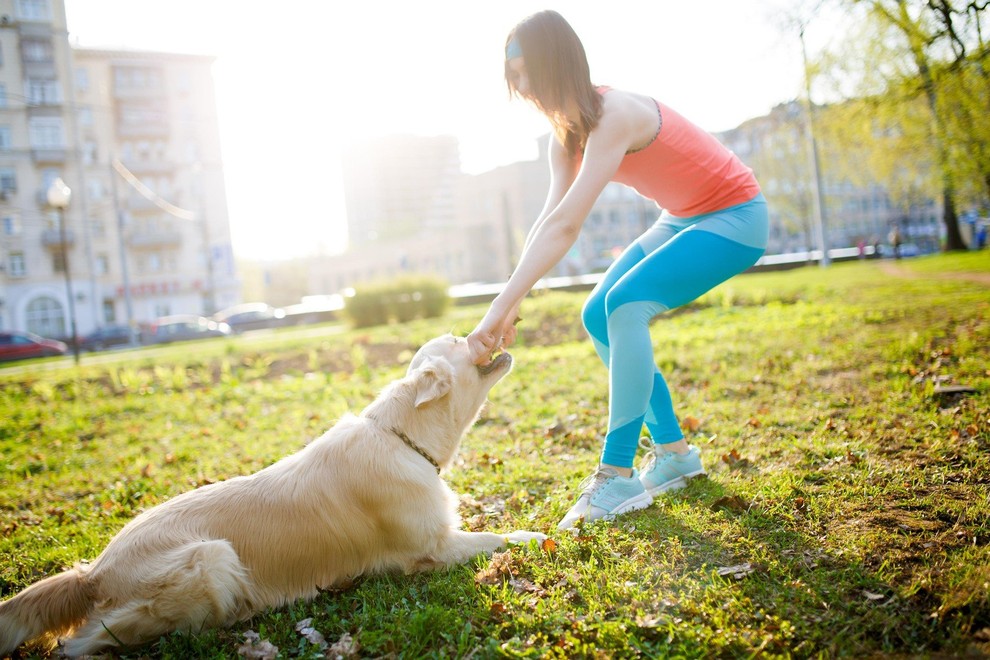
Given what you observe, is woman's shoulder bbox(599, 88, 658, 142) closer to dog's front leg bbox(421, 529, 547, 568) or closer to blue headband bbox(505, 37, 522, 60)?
blue headband bbox(505, 37, 522, 60)

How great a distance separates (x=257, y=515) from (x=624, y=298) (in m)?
1.99

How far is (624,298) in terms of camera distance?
3184mm

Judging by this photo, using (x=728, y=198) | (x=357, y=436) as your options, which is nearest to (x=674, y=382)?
(x=728, y=198)

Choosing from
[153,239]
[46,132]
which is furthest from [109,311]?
[46,132]

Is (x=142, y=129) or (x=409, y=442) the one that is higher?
(x=142, y=129)

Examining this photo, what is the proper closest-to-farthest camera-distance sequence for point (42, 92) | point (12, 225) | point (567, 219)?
point (567, 219), point (42, 92), point (12, 225)

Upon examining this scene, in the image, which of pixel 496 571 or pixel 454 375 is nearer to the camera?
pixel 496 571

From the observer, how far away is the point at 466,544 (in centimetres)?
305

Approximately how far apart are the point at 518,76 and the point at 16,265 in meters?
41.1

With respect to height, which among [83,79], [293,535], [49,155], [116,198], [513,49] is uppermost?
[83,79]

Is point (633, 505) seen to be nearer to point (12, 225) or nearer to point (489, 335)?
point (489, 335)

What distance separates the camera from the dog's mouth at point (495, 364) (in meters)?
3.29

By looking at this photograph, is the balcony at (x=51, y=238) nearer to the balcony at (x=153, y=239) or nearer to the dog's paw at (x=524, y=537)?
the balcony at (x=153, y=239)

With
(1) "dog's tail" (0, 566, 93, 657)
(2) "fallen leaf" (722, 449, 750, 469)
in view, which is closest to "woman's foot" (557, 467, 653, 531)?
(2) "fallen leaf" (722, 449, 750, 469)
